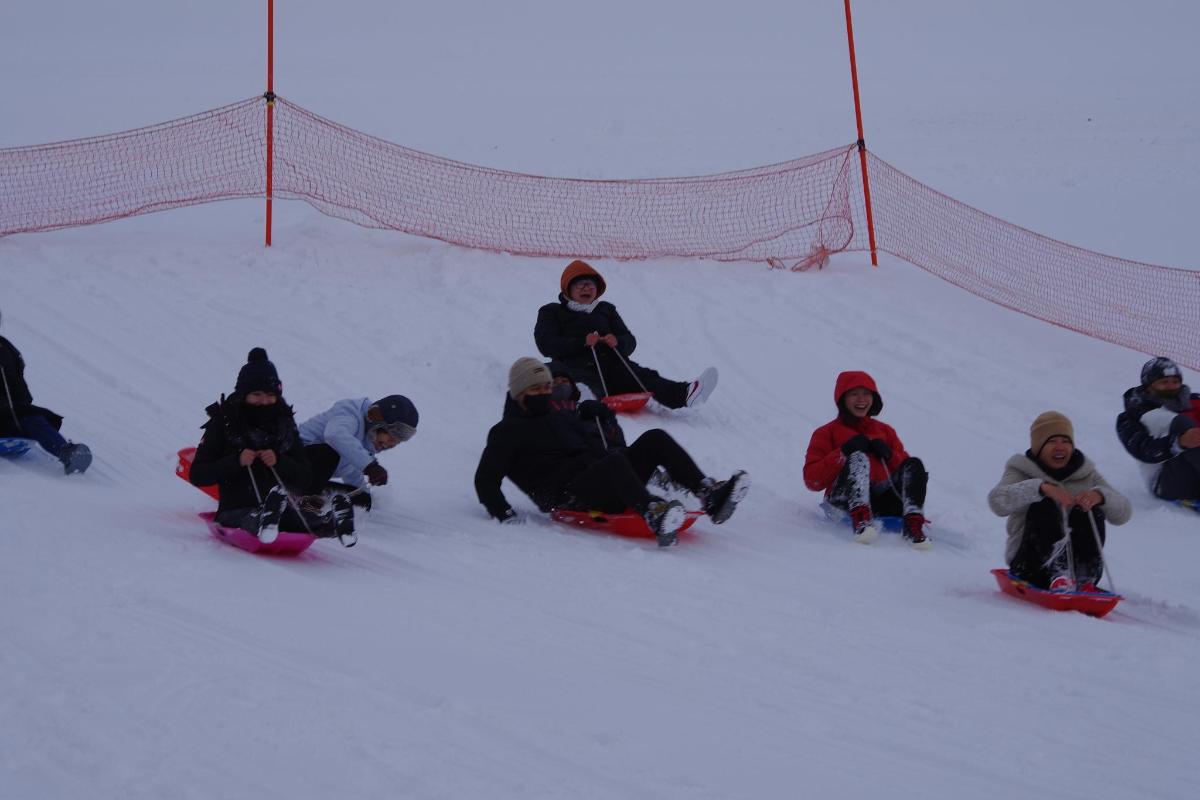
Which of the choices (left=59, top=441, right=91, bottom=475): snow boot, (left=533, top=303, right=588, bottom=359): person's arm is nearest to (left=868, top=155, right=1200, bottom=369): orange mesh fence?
(left=533, top=303, right=588, bottom=359): person's arm

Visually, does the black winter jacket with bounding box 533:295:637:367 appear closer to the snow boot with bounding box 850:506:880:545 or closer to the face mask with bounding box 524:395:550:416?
the face mask with bounding box 524:395:550:416

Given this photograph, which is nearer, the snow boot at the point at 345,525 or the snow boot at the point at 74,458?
the snow boot at the point at 345,525

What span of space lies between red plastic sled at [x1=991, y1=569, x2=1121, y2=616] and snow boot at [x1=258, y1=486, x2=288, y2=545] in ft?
9.79

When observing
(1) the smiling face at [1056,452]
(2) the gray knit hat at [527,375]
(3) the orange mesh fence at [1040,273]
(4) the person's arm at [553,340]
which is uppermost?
(3) the orange mesh fence at [1040,273]

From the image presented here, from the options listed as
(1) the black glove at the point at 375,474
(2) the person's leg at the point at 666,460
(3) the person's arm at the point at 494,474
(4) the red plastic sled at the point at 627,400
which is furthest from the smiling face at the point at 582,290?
(1) the black glove at the point at 375,474

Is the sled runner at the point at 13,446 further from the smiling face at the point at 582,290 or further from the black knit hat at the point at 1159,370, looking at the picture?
the black knit hat at the point at 1159,370

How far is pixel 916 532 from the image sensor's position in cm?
637

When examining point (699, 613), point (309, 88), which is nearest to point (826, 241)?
point (699, 613)

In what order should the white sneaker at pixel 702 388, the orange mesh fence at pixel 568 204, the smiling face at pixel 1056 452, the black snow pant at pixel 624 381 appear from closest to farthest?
the smiling face at pixel 1056 452
the white sneaker at pixel 702 388
the black snow pant at pixel 624 381
the orange mesh fence at pixel 568 204

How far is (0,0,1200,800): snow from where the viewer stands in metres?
3.53

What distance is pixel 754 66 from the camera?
79.3 ft

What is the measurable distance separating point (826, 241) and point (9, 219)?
6829 mm

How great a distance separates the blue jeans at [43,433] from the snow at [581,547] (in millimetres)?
130

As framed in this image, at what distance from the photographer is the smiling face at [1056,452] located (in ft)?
18.4
